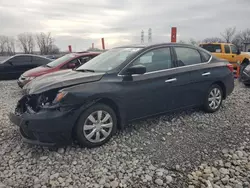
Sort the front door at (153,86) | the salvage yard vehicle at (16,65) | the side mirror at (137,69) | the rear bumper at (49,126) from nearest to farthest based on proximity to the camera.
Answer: the rear bumper at (49,126), the side mirror at (137,69), the front door at (153,86), the salvage yard vehicle at (16,65)

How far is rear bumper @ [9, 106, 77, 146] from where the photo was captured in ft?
10.1

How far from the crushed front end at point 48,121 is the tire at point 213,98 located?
113 inches

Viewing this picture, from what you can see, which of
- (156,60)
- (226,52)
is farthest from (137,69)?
(226,52)

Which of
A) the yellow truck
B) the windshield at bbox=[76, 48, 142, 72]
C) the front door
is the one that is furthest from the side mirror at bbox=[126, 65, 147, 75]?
the yellow truck

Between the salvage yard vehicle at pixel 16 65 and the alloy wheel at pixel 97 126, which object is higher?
the salvage yard vehicle at pixel 16 65

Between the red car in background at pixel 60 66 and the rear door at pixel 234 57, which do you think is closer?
the red car in background at pixel 60 66

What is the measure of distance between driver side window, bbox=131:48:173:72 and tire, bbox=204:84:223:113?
3.98 feet

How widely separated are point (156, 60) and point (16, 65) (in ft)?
26.3

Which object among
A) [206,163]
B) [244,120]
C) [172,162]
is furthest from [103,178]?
[244,120]

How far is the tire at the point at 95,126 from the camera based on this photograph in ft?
10.8

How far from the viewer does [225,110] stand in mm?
5148

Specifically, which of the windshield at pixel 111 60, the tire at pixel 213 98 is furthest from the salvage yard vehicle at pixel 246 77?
the windshield at pixel 111 60

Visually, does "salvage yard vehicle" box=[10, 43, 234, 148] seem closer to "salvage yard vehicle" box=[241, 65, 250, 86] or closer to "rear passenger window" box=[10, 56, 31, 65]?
"salvage yard vehicle" box=[241, 65, 250, 86]

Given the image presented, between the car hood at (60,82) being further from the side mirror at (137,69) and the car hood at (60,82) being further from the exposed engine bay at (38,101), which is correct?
the side mirror at (137,69)
